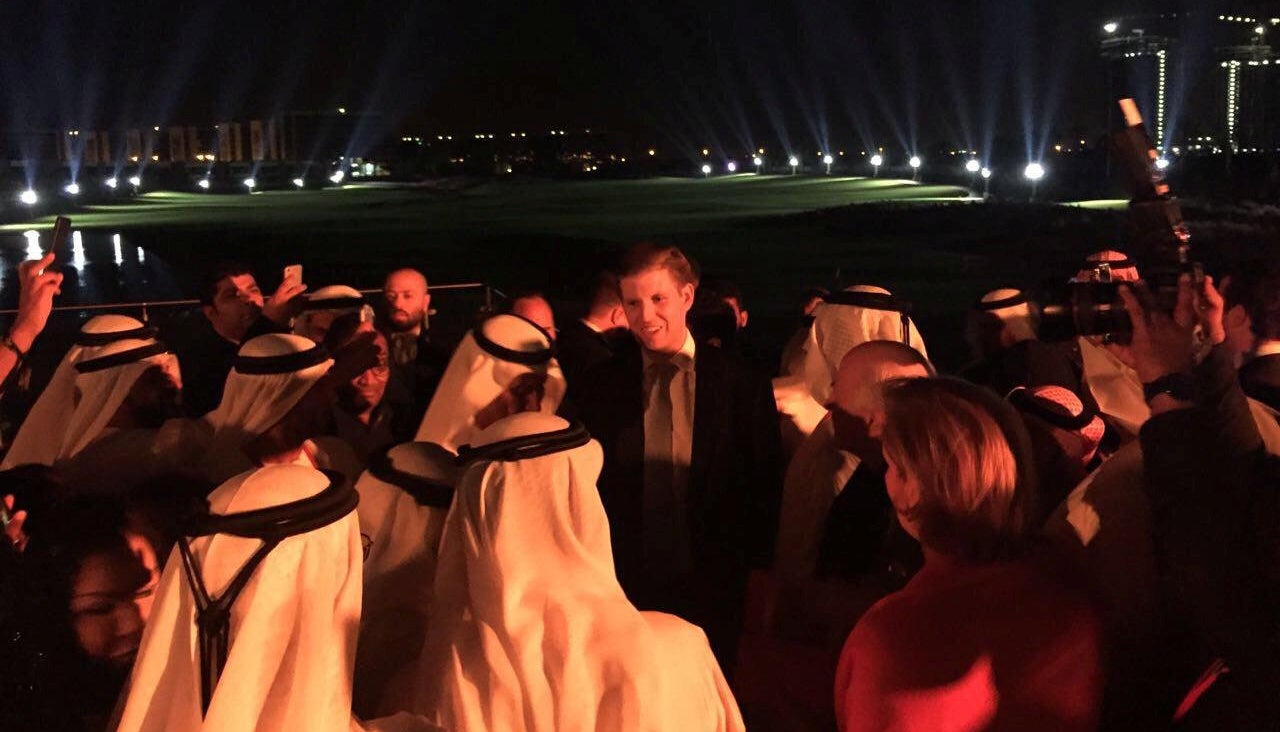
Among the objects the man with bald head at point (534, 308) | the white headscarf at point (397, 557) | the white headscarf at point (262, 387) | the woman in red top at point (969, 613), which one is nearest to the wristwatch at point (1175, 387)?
the woman in red top at point (969, 613)

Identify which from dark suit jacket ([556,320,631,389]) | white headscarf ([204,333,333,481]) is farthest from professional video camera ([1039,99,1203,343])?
dark suit jacket ([556,320,631,389])

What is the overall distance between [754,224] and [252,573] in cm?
4481

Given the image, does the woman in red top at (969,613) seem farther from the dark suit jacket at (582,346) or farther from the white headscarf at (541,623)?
the dark suit jacket at (582,346)

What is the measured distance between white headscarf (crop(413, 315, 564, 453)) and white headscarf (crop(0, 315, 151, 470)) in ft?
3.91

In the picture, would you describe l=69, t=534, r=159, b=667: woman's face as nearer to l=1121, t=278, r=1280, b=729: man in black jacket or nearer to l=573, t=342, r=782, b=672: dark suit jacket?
l=573, t=342, r=782, b=672: dark suit jacket

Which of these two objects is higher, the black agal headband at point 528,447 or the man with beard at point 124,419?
the black agal headband at point 528,447

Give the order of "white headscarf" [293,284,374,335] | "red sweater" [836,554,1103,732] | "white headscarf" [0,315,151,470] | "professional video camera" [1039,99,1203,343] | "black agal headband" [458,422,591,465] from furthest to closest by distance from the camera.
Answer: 1. "white headscarf" [293,284,374,335]
2. "white headscarf" [0,315,151,470]
3. "professional video camera" [1039,99,1203,343]
4. "black agal headband" [458,422,591,465]
5. "red sweater" [836,554,1103,732]

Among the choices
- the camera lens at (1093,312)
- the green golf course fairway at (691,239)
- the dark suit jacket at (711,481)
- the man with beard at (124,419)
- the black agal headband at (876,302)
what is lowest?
the green golf course fairway at (691,239)

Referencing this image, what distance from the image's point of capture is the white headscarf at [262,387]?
3121 millimetres

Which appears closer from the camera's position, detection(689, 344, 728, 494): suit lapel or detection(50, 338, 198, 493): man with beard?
detection(50, 338, 198, 493): man with beard

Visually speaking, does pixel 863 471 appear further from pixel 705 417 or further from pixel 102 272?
pixel 102 272

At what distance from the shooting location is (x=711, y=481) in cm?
349

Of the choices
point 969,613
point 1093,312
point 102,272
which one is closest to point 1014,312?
point 1093,312

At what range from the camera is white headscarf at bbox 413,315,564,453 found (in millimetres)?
3221
